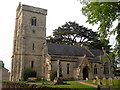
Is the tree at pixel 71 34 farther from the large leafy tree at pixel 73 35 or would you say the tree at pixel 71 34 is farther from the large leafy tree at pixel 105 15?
the large leafy tree at pixel 105 15

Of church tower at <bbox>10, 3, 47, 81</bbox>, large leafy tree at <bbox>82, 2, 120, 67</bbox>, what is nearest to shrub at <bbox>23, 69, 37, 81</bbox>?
church tower at <bbox>10, 3, 47, 81</bbox>

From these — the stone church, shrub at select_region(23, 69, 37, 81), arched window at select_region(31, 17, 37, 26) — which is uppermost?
arched window at select_region(31, 17, 37, 26)

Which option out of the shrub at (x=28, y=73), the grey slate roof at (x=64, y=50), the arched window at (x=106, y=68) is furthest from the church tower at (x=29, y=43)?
the arched window at (x=106, y=68)

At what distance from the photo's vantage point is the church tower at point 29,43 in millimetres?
36406

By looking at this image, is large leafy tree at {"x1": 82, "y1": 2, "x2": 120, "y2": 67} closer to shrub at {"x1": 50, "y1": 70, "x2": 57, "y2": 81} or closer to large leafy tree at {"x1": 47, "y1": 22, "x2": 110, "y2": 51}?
shrub at {"x1": 50, "y1": 70, "x2": 57, "y2": 81}

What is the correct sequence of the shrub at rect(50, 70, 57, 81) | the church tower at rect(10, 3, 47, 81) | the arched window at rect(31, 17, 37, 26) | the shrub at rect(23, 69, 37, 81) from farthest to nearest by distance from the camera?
the arched window at rect(31, 17, 37, 26), the church tower at rect(10, 3, 47, 81), the shrub at rect(23, 69, 37, 81), the shrub at rect(50, 70, 57, 81)

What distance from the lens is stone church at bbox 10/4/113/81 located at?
35750 millimetres

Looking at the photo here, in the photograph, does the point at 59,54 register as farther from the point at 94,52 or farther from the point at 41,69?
the point at 94,52

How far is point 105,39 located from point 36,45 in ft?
84.3

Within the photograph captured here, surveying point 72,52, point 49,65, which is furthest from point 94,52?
point 49,65

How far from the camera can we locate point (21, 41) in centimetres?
3703

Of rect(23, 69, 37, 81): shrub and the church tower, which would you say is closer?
rect(23, 69, 37, 81): shrub

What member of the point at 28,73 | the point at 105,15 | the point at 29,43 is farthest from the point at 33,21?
the point at 105,15

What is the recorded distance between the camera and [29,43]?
38156 mm
